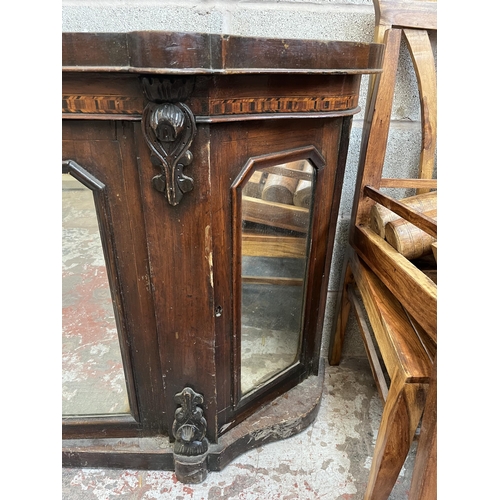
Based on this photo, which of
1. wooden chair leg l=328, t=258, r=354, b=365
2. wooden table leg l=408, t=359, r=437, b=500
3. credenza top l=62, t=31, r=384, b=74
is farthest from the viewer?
wooden chair leg l=328, t=258, r=354, b=365

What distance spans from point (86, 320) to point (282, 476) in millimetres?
622

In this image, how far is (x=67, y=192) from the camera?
71 cm

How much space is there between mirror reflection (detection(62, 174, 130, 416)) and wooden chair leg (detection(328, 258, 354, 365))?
67 centimetres

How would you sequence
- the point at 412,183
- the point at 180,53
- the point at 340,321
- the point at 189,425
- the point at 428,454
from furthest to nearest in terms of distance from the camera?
the point at 340,321 → the point at 412,183 → the point at 189,425 → the point at 428,454 → the point at 180,53

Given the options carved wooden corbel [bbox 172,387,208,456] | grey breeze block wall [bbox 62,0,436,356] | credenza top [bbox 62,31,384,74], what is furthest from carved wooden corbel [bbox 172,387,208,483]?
grey breeze block wall [bbox 62,0,436,356]

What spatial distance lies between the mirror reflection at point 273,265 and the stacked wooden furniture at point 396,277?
18 centimetres

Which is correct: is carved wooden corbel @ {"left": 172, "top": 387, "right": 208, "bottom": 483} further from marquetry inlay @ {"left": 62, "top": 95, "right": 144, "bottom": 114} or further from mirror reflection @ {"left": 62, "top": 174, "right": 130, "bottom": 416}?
marquetry inlay @ {"left": 62, "top": 95, "right": 144, "bottom": 114}

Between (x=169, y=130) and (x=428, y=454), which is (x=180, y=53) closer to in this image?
(x=169, y=130)

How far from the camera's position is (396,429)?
727mm

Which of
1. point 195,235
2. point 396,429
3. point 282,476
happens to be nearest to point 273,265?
point 195,235

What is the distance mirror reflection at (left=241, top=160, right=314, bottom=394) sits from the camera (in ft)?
2.64

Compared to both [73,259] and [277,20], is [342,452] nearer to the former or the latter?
[73,259]

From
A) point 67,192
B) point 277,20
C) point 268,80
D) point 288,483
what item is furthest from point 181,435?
point 277,20

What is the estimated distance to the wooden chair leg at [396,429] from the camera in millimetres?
694
